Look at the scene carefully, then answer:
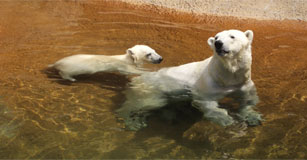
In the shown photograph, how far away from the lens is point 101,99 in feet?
13.5

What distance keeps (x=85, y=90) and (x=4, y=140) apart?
47.6 inches

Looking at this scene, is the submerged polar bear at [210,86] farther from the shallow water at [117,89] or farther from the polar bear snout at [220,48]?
the shallow water at [117,89]

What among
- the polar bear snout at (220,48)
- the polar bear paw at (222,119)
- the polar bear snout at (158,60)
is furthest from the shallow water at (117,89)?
the polar bear snout at (220,48)

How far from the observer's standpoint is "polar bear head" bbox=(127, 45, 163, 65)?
15.2 feet

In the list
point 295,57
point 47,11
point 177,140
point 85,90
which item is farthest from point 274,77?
point 47,11

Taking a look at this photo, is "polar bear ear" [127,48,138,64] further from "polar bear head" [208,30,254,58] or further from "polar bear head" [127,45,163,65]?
"polar bear head" [208,30,254,58]

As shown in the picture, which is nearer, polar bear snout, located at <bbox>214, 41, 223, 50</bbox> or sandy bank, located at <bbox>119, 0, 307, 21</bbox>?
polar bear snout, located at <bbox>214, 41, 223, 50</bbox>

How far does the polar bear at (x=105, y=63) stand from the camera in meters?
4.42

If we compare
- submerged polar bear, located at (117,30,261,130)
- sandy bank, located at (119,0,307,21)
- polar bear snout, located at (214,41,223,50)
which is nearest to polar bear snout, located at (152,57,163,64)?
submerged polar bear, located at (117,30,261,130)

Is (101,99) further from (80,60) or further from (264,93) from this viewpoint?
(264,93)

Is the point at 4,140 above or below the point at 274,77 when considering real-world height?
below

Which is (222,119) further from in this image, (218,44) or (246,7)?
(246,7)

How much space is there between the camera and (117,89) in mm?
4344

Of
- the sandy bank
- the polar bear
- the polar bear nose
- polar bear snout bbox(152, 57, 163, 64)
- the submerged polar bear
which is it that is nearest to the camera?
the polar bear nose
